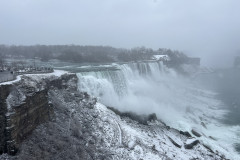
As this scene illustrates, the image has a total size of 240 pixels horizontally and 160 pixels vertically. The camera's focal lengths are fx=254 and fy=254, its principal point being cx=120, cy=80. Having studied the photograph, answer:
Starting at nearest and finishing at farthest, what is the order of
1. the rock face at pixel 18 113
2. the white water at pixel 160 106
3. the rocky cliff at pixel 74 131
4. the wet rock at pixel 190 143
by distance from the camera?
the rock face at pixel 18 113 < the rocky cliff at pixel 74 131 < the wet rock at pixel 190 143 < the white water at pixel 160 106

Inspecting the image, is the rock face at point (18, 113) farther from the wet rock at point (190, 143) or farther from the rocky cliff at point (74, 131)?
the wet rock at point (190, 143)

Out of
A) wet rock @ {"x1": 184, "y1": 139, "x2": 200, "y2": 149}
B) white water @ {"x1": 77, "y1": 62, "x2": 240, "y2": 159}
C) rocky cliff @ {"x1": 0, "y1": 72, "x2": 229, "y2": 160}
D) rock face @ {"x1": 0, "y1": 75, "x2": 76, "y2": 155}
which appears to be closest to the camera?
rock face @ {"x1": 0, "y1": 75, "x2": 76, "y2": 155}

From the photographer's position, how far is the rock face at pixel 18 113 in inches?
426

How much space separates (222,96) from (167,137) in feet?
104

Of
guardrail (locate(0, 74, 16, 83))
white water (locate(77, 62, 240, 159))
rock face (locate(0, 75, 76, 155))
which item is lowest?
white water (locate(77, 62, 240, 159))

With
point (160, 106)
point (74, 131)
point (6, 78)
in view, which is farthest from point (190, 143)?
point (6, 78)

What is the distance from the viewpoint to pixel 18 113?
1172 centimetres

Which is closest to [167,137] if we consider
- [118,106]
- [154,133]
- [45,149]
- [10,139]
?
[154,133]

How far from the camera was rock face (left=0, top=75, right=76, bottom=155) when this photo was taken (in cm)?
1081

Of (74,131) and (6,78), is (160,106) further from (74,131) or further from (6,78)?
(6,78)

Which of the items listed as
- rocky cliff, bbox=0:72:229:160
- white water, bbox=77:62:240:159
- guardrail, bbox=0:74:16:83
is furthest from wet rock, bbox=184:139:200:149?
guardrail, bbox=0:74:16:83

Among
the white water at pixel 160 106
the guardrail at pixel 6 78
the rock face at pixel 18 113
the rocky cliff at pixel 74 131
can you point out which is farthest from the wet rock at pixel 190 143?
the guardrail at pixel 6 78

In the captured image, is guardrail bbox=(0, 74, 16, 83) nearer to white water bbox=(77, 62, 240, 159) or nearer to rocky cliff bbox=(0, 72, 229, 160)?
rocky cliff bbox=(0, 72, 229, 160)

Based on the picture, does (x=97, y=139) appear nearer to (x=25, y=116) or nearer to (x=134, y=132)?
(x=134, y=132)
